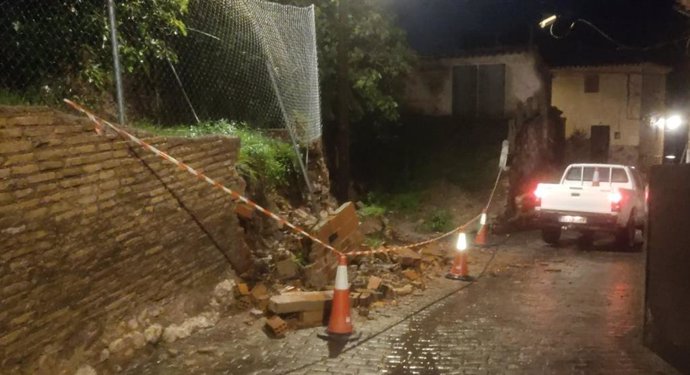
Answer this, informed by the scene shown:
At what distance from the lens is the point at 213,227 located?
739 cm

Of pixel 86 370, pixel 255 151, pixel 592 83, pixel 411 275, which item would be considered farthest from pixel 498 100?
pixel 86 370

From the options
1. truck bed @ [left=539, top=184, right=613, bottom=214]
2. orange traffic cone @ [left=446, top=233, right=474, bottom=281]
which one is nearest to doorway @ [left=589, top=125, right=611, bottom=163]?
truck bed @ [left=539, top=184, right=613, bottom=214]

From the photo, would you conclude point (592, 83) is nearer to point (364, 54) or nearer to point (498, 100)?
point (498, 100)

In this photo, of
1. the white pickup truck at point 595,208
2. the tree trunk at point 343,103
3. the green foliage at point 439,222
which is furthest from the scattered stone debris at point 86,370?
Answer: the green foliage at point 439,222

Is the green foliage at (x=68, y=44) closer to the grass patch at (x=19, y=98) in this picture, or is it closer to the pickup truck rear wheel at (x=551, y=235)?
the grass patch at (x=19, y=98)

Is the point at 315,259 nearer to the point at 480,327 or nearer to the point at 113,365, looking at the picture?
the point at 480,327

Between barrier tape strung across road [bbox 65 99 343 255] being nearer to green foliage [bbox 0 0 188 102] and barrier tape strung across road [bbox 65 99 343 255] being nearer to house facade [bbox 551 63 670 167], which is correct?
green foliage [bbox 0 0 188 102]

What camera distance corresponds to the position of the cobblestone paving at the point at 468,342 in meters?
5.83

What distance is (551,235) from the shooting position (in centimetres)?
1427

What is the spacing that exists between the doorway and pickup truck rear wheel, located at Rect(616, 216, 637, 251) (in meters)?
16.8

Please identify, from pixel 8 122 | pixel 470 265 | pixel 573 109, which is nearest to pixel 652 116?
pixel 573 109

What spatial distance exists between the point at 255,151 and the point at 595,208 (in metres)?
7.66

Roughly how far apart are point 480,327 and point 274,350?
2.48 m

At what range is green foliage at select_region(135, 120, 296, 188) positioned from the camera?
8742mm
